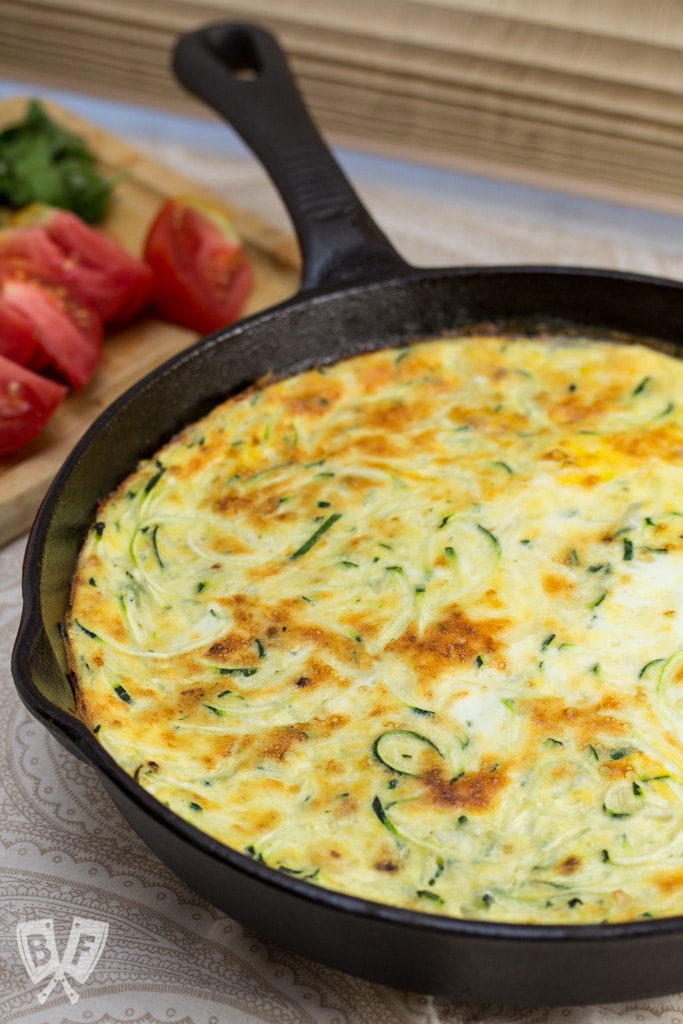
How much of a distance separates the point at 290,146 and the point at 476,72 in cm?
168

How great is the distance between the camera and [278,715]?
8.09 ft

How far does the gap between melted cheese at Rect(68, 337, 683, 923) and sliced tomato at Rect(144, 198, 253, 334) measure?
0.91 metres

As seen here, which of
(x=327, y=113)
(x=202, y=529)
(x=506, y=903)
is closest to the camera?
(x=506, y=903)

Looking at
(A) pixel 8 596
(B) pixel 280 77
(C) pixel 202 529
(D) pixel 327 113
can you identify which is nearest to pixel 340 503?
(C) pixel 202 529

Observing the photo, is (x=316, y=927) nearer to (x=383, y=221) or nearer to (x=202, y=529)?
(x=202, y=529)

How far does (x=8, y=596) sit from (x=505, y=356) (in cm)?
163

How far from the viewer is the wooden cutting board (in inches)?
138

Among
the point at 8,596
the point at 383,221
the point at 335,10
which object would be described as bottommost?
the point at 8,596

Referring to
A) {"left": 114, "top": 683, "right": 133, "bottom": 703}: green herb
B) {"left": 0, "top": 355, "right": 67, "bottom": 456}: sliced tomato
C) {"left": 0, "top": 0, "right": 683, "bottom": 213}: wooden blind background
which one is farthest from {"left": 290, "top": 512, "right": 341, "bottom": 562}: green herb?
{"left": 0, "top": 0, "right": 683, "bottom": 213}: wooden blind background

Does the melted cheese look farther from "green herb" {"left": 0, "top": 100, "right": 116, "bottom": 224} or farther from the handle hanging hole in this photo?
"green herb" {"left": 0, "top": 100, "right": 116, "bottom": 224}

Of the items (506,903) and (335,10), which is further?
(335,10)

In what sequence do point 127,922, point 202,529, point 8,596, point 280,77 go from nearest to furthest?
1. point 127,922
2. point 202,529
3. point 8,596
4. point 280,77
